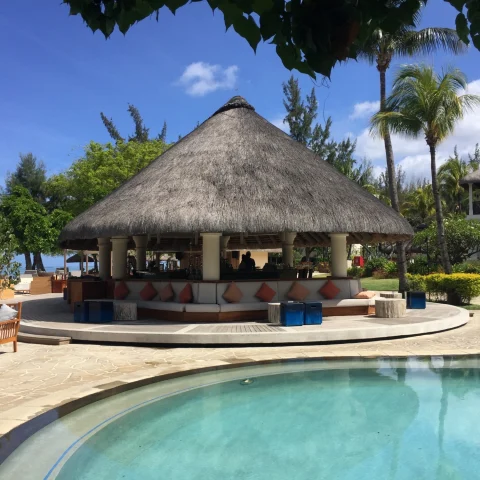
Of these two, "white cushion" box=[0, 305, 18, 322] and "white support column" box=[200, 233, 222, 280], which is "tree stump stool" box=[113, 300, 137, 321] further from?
"white cushion" box=[0, 305, 18, 322]

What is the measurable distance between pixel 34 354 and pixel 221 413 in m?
5.33

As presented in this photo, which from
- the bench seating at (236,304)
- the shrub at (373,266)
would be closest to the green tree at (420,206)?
the shrub at (373,266)

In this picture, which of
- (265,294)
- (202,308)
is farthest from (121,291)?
(265,294)

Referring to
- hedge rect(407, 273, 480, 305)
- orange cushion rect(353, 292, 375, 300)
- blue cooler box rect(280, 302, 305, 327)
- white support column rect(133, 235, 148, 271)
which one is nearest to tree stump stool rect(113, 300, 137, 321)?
blue cooler box rect(280, 302, 305, 327)

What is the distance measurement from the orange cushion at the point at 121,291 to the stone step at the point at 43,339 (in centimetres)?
367

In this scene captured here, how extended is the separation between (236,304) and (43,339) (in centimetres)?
491

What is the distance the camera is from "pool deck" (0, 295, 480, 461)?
667 centimetres

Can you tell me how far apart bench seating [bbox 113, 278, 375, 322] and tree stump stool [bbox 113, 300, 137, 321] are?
0.77 meters

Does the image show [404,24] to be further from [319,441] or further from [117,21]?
[319,441]

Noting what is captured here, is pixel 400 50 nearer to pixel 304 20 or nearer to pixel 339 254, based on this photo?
pixel 339 254

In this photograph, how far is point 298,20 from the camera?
1877 millimetres

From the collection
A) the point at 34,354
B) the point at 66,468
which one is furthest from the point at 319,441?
the point at 34,354

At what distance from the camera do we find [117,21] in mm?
2332

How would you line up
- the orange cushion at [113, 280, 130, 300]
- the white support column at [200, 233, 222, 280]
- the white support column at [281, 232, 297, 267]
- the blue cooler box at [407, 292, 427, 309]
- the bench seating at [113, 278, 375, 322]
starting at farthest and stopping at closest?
the white support column at [281, 232, 297, 267] → the blue cooler box at [407, 292, 427, 309] → the orange cushion at [113, 280, 130, 300] → the white support column at [200, 233, 222, 280] → the bench seating at [113, 278, 375, 322]
